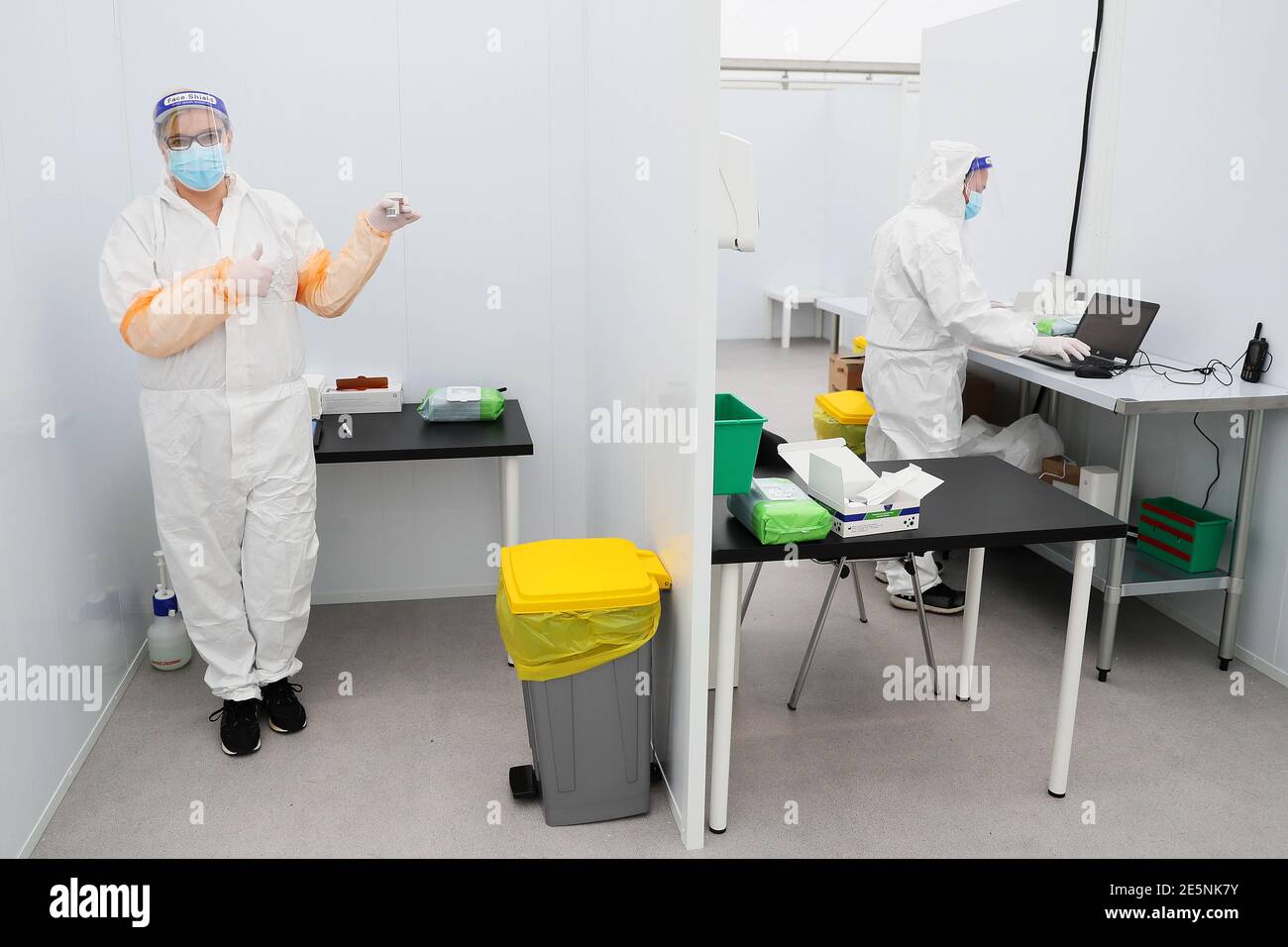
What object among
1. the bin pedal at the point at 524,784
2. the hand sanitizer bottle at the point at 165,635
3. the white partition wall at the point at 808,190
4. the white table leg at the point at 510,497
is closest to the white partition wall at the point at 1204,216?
the white table leg at the point at 510,497

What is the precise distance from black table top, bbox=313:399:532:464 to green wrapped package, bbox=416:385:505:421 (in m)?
0.02

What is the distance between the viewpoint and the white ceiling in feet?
24.3

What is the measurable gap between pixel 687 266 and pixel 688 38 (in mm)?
419

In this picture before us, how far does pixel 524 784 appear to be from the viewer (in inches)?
96.3

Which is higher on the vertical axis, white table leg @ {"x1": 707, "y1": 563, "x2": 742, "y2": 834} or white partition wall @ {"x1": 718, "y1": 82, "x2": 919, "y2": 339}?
white partition wall @ {"x1": 718, "y1": 82, "x2": 919, "y2": 339}

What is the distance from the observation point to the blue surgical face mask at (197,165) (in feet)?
7.84

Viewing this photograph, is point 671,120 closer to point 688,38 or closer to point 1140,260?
point 688,38

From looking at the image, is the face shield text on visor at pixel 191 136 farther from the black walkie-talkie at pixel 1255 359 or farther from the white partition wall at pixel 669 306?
the black walkie-talkie at pixel 1255 359

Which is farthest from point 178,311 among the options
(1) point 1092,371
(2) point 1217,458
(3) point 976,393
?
(3) point 976,393

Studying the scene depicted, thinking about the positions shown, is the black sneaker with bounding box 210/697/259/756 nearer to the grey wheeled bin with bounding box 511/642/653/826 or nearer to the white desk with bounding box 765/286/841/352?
the grey wheeled bin with bounding box 511/642/653/826

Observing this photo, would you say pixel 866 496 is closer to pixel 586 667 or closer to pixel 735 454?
pixel 735 454

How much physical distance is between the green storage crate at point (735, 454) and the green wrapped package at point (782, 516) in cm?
5

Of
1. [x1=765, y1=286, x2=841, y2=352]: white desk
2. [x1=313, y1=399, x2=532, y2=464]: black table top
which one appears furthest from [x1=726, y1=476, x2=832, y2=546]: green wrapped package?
[x1=765, y1=286, x2=841, y2=352]: white desk

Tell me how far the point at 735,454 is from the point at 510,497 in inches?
42.0
